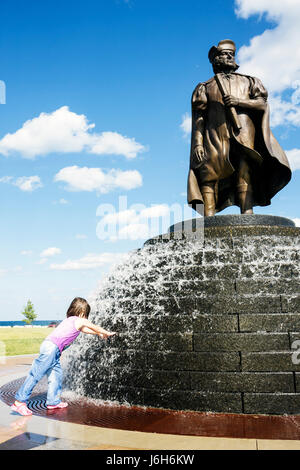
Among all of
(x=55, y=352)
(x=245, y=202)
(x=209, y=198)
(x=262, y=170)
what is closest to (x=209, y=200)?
(x=209, y=198)

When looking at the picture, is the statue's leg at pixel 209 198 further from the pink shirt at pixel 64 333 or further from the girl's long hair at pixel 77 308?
the pink shirt at pixel 64 333

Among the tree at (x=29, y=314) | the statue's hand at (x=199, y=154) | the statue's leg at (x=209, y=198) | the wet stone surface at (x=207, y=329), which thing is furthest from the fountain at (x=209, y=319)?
the tree at (x=29, y=314)

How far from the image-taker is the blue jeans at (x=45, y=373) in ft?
17.7

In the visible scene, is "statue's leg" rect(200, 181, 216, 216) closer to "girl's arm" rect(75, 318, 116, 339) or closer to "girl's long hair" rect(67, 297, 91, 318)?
"girl's long hair" rect(67, 297, 91, 318)

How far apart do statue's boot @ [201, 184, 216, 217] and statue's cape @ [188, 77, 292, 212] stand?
13 centimetres

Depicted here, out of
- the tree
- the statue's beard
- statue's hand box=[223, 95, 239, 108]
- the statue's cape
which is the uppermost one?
the statue's beard

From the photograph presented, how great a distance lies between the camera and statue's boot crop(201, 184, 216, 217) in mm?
8984

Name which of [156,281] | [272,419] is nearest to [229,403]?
[272,419]

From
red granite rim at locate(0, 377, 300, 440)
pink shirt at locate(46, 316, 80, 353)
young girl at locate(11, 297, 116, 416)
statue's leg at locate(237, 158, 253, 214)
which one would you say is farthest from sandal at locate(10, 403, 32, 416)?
statue's leg at locate(237, 158, 253, 214)

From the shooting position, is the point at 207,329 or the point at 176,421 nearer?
the point at 176,421

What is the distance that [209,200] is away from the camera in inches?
355

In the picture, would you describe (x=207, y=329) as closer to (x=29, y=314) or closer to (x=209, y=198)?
(x=209, y=198)

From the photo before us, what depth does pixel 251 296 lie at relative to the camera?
5852mm

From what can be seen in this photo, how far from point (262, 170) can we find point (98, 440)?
23.8 feet
